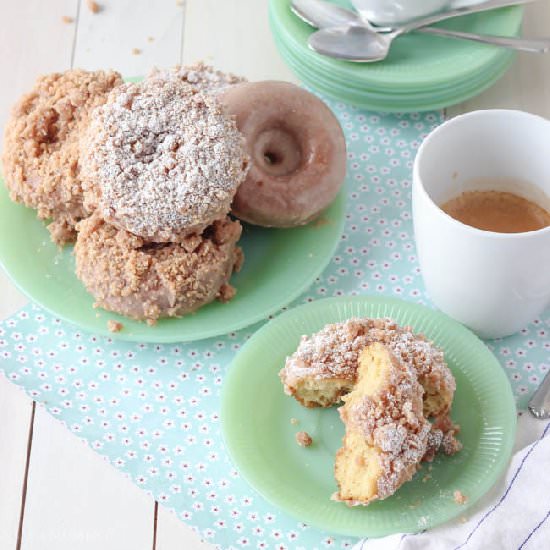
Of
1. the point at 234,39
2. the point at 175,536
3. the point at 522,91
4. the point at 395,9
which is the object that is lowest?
the point at 175,536

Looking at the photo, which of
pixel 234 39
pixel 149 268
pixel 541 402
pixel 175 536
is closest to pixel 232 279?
pixel 149 268

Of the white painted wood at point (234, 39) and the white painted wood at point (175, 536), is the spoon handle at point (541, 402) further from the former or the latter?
the white painted wood at point (234, 39)

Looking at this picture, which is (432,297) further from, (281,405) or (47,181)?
(47,181)

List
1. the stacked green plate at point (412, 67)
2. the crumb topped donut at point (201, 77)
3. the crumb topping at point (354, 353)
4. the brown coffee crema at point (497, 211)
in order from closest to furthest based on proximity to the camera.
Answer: the crumb topping at point (354, 353) < the brown coffee crema at point (497, 211) < the crumb topped donut at point (201, 77) < the stacked green plate at point (412, 67)

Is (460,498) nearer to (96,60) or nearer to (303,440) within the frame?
(303,440)

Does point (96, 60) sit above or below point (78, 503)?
above

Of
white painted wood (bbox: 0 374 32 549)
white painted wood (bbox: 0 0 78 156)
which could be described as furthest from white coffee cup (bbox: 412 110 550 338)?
white painted wood (bbox: 0 0 78 156)

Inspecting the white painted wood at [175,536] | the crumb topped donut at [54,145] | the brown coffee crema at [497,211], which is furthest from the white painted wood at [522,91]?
the white painted wood at [175,536]

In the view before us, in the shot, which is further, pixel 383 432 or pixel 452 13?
pixel 452 13
